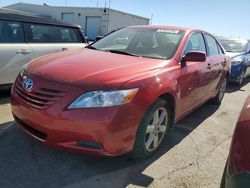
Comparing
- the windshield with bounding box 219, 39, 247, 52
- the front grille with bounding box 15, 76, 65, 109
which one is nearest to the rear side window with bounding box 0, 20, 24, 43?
the front grille with bounding box 15, 76, 65, 109

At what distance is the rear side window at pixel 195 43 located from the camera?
4.39m

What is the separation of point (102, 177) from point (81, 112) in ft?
2.48

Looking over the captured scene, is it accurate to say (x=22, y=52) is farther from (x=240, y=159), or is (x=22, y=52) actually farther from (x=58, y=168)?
(x=240, y=159)

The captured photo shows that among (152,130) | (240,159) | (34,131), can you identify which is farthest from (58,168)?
(240,159)

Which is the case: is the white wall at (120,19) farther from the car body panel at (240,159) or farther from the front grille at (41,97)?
the car body panel at (240,159)

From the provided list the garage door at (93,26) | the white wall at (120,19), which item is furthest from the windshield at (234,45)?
the garage door at (93,26)

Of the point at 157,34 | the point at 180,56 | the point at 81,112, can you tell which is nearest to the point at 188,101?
the point at 180,56

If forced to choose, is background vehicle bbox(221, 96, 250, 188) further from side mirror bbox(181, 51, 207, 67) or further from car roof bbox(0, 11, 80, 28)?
car roof bbox(0, 11, 80, 28)

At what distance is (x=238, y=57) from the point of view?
29.6 ft

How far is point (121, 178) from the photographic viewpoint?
316cm

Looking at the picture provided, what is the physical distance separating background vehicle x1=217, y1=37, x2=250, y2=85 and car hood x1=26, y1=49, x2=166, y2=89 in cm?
569

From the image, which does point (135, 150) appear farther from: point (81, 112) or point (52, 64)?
point (52, 64)

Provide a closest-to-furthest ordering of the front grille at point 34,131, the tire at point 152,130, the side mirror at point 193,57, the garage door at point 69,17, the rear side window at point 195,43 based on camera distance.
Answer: the front grille at point 34,131 → the tire at point 152,130 → the side mirror at point 193,57 → the rear side window at point 195,43 → the garage door at point 69,17

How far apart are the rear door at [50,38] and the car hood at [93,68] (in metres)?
1.75
